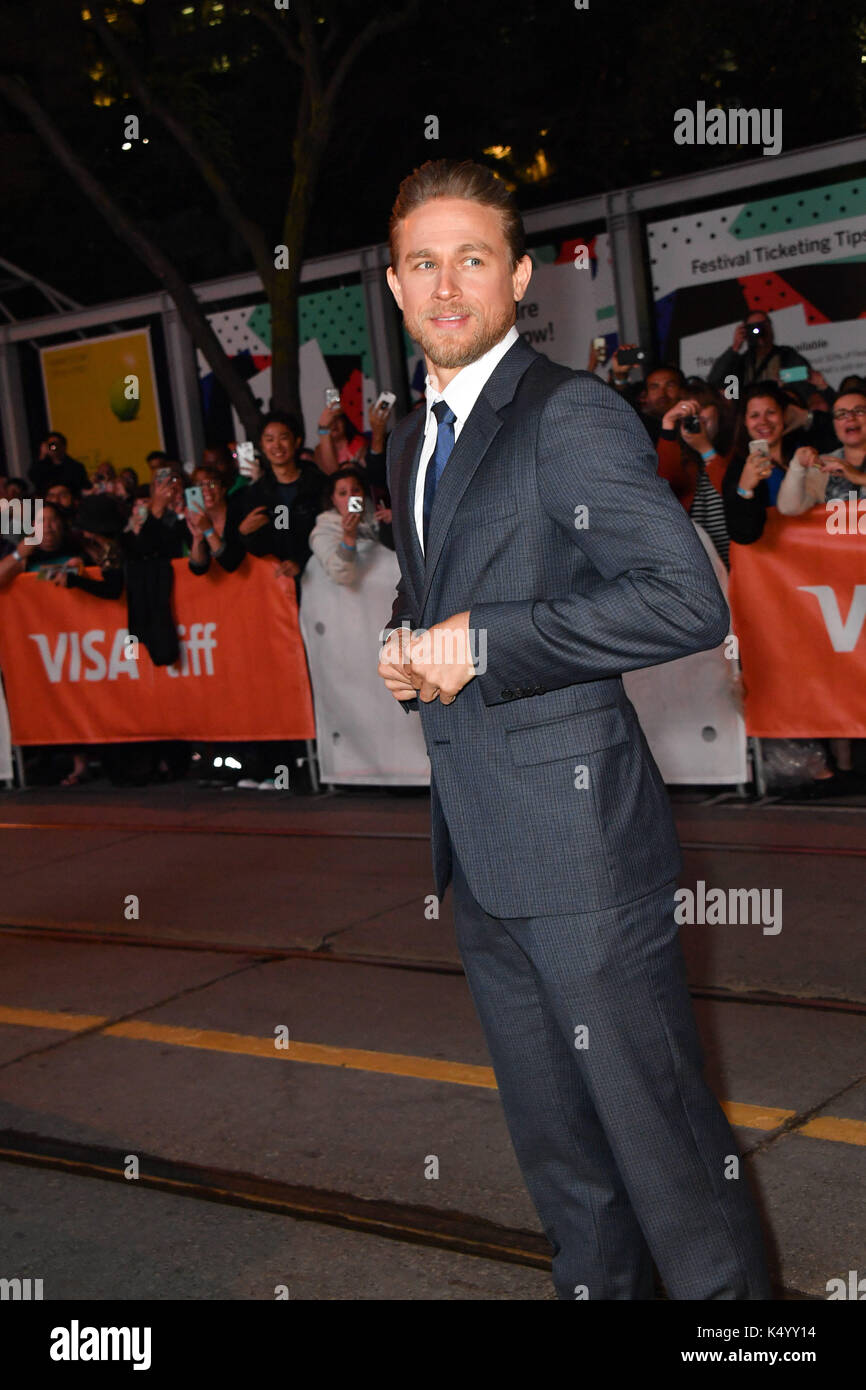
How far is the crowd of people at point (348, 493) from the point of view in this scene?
775cm

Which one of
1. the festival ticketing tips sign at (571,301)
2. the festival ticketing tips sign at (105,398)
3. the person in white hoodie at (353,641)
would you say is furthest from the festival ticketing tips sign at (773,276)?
the festival ticketing tips sign at (105,398)

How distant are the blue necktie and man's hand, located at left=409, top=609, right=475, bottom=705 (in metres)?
0.25

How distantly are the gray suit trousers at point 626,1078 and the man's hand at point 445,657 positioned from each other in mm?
336

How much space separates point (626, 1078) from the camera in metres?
2.47

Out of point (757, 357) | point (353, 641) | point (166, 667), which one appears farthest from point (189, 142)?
point (353, 641)

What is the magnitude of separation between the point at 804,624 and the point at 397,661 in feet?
18.1

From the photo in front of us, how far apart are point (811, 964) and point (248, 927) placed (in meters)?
2.35

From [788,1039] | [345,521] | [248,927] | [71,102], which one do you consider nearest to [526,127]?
[71,102]

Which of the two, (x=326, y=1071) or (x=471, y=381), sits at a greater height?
(x=471, y=381)

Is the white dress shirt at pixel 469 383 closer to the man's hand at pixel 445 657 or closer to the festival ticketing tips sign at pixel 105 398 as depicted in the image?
the man's hand at pixel 445 657

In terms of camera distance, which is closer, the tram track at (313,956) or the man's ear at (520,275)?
the man's ear at (520,275)

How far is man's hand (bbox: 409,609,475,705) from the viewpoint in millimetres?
2398

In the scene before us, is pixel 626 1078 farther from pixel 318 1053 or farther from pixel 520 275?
pixel 318 1053

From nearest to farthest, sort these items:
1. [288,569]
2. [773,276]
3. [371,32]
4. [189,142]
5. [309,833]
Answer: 1. [309,833]
2. [288,569]
3. [773,276]
4. [371,32]
5. [189,142]
